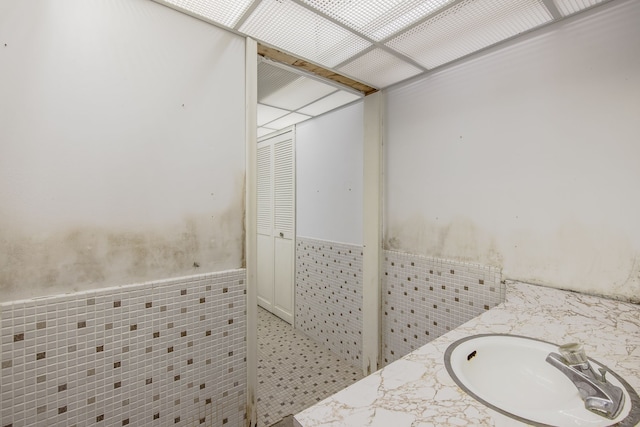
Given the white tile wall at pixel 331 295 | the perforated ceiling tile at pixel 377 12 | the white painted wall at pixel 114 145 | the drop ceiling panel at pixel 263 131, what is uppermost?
the drop ceiling panel at pixel 263 131

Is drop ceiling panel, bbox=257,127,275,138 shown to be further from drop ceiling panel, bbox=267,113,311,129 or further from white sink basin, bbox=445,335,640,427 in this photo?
white sink basin, bbox=445,335,640,427

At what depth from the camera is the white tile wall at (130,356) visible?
3.43 ft

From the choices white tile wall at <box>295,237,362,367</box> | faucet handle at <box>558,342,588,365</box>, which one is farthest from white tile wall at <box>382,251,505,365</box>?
faucet handle at <box>558,342,588,365</box>

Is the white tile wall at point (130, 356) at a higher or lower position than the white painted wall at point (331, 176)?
lower

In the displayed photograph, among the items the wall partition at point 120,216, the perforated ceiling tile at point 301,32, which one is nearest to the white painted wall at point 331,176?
the perforated ceiling tile at point 301,32

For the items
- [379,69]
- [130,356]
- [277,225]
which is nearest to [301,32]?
[379,69]

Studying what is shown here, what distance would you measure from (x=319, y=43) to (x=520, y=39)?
41.3 inches

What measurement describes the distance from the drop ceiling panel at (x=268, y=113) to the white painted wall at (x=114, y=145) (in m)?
1.15

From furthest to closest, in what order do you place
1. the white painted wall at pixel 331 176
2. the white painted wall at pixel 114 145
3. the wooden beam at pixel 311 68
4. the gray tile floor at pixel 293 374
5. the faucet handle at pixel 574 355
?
the white painted wall at pixel 331 176, the gray tile floor at pixel 293 374, the wooden beam at pixel 311 68, the white painted wall at pixel 114 145, the faucet handle at pixel 574 355

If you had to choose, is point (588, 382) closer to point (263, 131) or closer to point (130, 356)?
point (130, 356)

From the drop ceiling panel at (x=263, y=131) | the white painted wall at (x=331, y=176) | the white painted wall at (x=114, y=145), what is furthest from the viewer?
the drop ceiling panel at (x=263, y=131)

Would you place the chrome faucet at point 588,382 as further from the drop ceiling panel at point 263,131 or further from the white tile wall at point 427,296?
the drop ceiling panel at point 263,131

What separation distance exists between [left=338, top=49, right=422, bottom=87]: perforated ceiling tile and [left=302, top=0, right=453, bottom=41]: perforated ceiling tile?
0.77 feet

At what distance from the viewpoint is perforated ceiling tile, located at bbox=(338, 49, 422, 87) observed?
1747 millimetres
